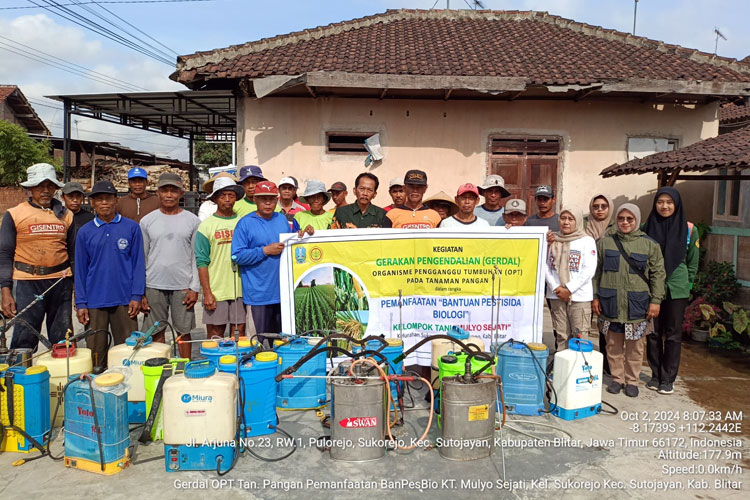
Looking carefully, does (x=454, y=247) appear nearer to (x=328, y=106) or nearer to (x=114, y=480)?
(x=114, y=480)

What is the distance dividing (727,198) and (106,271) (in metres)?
10.4

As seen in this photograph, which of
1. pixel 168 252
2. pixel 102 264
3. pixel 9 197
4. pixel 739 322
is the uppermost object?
pixel 9 197

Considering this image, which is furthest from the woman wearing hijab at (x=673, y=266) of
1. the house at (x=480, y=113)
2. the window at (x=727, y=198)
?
the window at (x=727, y=198)

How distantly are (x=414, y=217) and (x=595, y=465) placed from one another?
2876 millimetres

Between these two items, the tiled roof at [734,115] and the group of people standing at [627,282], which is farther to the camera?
the tiled roof at [734,115]

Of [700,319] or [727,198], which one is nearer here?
[700,319]

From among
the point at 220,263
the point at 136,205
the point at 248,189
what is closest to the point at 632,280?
the point at 220,263

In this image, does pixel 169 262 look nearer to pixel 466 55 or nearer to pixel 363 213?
pixel 363 213

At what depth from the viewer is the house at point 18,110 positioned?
30.6 m

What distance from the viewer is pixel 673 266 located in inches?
206

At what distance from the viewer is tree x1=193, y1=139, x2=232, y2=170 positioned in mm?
42375

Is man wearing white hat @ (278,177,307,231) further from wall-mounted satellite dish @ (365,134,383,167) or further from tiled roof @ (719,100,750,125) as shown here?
tiled roof @ (719,100,750,125)

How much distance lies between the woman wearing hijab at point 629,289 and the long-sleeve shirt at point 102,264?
182 inches

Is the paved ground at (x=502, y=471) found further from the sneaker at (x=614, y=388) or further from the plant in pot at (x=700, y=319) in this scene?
the plant in pot at (x=700, y=319)
